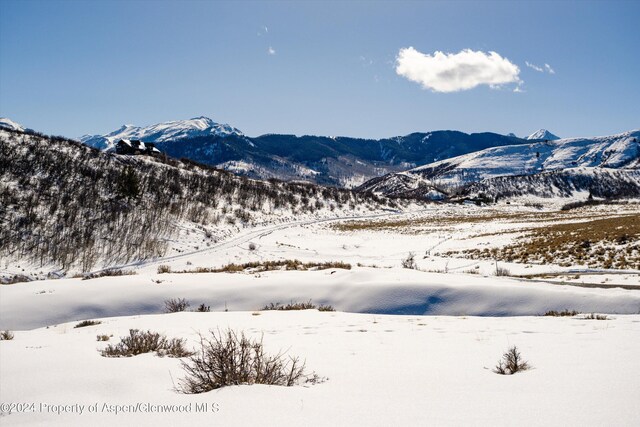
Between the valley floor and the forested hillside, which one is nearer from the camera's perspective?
the valley floor

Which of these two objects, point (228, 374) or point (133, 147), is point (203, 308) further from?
point (133, 147)

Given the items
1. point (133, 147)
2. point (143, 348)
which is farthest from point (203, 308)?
point (133, 147)

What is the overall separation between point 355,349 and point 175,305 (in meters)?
8.40

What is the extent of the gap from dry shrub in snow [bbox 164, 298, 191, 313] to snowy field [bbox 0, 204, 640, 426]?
30cm

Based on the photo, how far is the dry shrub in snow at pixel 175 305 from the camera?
1254cm

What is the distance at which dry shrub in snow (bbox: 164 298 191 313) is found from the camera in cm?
1254

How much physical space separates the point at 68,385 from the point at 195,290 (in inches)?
379

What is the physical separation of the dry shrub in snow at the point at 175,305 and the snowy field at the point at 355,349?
297 millimetres

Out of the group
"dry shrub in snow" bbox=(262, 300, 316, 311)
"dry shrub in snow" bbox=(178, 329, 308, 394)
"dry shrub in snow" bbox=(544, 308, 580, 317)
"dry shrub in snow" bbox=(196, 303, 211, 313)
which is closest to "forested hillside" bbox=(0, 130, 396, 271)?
"dry shrub in snow" bbox=(196, 303, 211, 313)

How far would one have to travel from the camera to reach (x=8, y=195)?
33000mm

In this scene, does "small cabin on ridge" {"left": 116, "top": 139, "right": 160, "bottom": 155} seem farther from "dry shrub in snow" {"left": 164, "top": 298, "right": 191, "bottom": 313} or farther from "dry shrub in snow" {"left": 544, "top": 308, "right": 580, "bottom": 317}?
"dry shrub in snow" {"left": 544, "top": 308, "right": 580, "bottom": 317}

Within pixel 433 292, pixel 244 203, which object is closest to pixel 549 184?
pixel 244 203

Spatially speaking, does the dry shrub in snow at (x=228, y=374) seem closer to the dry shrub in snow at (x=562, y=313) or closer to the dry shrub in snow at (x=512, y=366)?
the dry shrub in snow at (x=512, y=366)

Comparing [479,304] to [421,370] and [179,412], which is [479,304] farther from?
[179,412]
